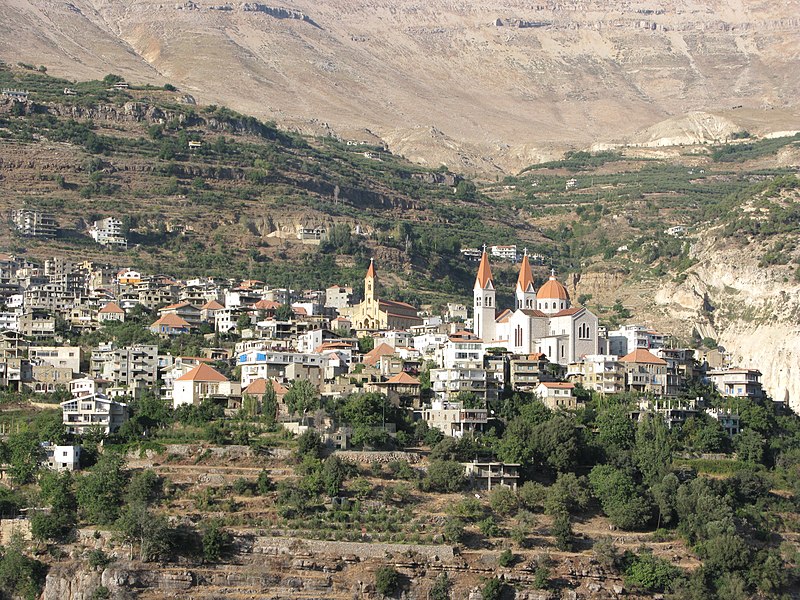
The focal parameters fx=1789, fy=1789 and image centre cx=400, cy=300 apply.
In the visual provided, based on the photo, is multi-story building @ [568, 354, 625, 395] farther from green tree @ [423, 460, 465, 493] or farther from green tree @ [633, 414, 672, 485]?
green tree @ [423, 460, 465, 493]

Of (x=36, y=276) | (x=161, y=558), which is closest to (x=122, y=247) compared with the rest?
(x=36, y=276)

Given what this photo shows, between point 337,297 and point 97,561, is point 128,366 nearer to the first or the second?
point 97,561

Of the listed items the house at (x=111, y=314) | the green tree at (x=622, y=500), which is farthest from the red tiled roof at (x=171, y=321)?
the green tree at (x=622, y=500)

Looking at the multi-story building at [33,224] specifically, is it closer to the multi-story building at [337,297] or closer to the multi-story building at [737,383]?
the multi-story building at [337,297]

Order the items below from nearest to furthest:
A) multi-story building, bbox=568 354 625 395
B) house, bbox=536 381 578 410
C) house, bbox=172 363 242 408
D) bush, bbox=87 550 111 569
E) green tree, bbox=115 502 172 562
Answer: bush, bbox=87 550 111 569, green tree, bbox=115 502 172 562, house, bbox=172 363 242 408, house, bbox=536 381 578 410, multi-story building, bbox=568 354 625 395

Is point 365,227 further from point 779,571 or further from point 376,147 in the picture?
point 779,571

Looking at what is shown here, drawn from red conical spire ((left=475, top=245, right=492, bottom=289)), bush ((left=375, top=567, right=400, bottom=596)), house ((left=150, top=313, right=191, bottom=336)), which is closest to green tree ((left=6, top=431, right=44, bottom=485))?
bush ((left=375, top=567, right=400, bottom=596))
